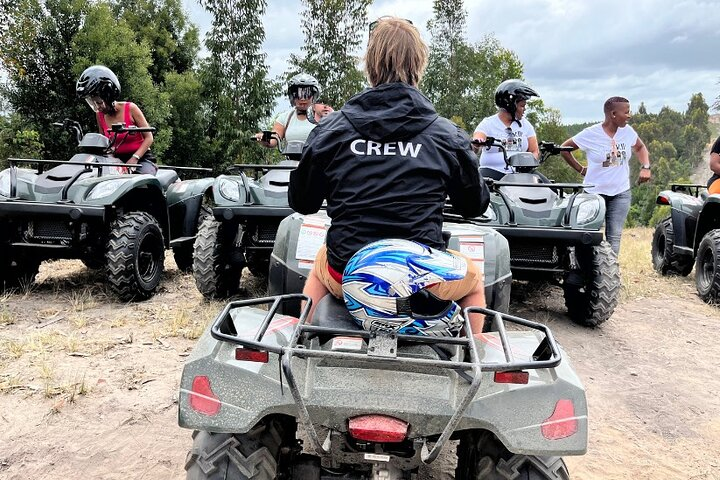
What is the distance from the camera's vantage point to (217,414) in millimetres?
1885

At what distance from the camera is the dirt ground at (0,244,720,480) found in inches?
119

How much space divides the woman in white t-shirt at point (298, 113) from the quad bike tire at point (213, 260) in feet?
4.30

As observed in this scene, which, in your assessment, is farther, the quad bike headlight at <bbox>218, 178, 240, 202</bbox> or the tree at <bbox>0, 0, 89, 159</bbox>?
the tree at <bbox>0, 0, 89, 159</bbox>

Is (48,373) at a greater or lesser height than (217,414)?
lesser

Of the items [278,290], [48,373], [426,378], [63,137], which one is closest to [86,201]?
[48,373]

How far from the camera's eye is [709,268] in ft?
22.8

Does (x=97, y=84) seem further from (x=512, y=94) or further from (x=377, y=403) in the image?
(x=377, y=403)

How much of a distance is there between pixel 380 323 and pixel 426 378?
0.22m

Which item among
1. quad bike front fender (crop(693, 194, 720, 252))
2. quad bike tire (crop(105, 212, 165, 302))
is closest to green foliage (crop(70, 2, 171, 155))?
quad bike tire (crop(105, 212, 165, 302))

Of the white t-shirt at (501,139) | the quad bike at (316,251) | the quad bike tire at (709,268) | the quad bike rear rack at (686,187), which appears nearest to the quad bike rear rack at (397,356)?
the quad bike at (316,251)

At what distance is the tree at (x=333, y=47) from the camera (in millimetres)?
22141

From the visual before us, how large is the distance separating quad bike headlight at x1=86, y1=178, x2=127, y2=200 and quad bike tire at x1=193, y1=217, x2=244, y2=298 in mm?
799

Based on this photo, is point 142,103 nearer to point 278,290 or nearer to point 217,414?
point 278,290

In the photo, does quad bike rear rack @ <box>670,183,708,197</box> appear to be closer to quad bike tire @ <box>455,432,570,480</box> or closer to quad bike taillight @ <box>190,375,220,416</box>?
quad bike tire @ <box>455,432,570,480</box>
